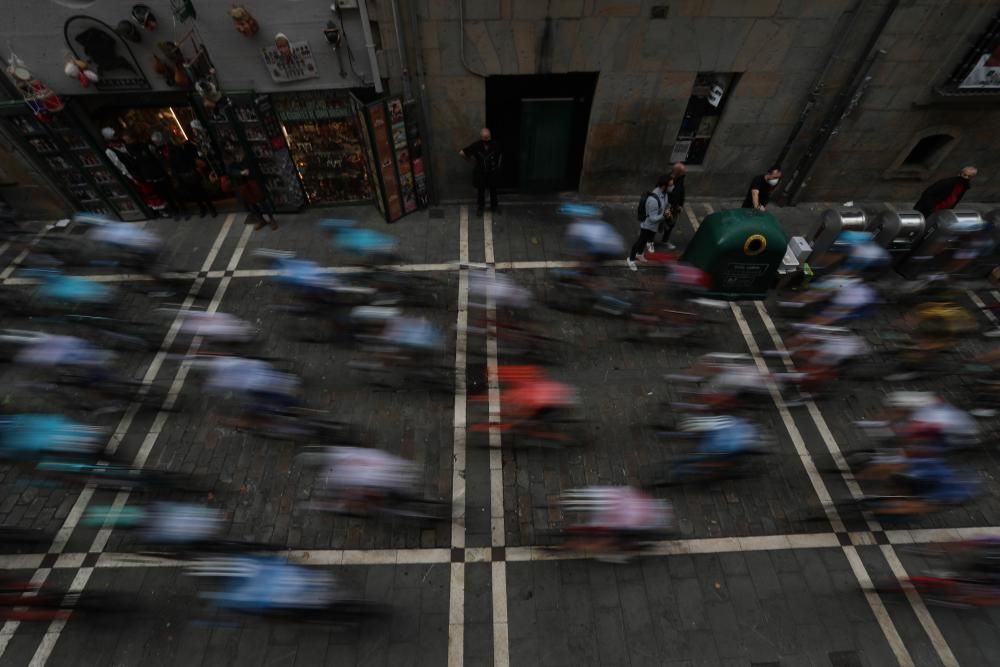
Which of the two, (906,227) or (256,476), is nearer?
(256,476)

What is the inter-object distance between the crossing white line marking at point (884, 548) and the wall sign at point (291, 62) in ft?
36.2

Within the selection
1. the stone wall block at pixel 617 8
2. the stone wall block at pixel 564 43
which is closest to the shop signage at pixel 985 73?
the stone wall block at pixel 617 8

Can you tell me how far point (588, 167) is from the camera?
1222 cm

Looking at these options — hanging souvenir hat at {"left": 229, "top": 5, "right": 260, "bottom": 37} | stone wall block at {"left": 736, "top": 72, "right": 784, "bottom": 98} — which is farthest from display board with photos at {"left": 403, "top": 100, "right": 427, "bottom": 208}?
stone wall block at {"left": 736, "top": 72, "right": 784, "bottom": 98}

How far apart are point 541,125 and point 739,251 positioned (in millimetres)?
5728

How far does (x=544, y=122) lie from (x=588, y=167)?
5.18ft

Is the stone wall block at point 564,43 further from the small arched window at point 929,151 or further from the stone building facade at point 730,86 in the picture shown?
the small arched window at point 929,151

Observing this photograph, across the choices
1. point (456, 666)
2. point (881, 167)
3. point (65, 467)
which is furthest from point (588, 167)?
point (65, 467)

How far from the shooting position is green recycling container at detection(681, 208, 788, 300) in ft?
30.1

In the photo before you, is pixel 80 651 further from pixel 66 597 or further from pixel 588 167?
pixel 588 167

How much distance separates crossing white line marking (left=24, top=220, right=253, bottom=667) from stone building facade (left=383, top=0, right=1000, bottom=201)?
5816 millimetres

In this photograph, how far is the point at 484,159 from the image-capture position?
11.1 meters

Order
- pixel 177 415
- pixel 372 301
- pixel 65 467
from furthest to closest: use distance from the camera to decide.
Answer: pixel 372 301
pixel 177 415
pixel 65 467

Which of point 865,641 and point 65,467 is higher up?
point 65,467
